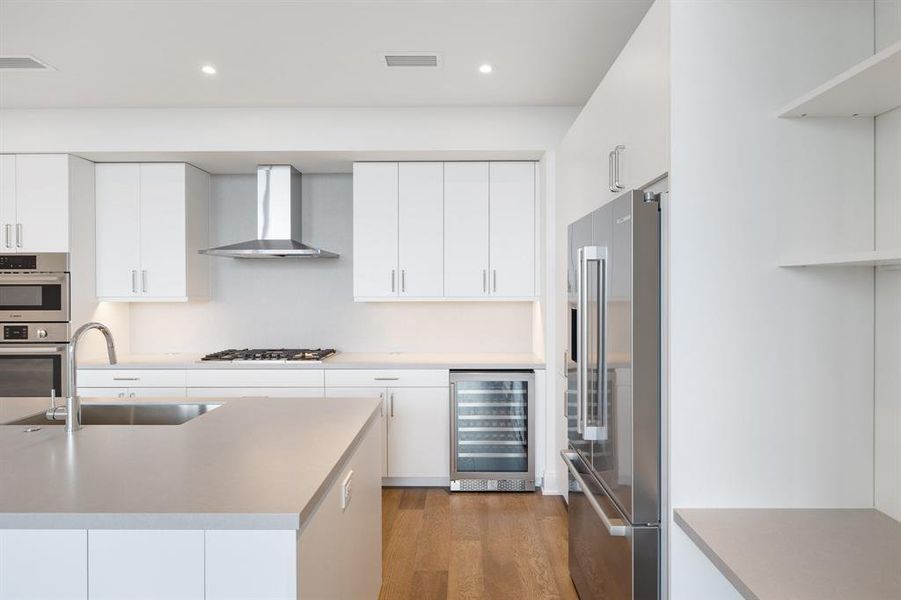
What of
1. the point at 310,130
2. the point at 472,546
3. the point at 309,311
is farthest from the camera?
the point at 309,311

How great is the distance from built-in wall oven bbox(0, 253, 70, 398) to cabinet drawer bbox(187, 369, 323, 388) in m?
0.93

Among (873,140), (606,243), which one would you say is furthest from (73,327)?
(873,140)

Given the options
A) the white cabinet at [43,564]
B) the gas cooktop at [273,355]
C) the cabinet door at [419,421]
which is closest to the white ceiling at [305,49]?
the gas cooktop at [273,355]

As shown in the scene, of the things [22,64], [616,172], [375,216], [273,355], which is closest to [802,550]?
[616,172]

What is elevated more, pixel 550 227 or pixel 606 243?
pixel 550 227

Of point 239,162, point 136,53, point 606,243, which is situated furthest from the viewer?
point 239,162

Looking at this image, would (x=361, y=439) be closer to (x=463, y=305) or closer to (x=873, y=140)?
(x=873, y=140)

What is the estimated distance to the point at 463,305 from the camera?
15.3 ft

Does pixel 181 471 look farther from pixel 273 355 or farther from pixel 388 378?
pixel 273 355

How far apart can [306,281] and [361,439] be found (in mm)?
2818

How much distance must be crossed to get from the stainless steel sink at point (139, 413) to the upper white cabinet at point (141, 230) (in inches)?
73.3

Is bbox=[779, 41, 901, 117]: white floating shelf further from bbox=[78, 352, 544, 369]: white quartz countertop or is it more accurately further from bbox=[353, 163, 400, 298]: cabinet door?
bbox=[353, 163, 400, 298]: cabinet door

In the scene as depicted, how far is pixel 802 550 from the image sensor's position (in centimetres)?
140

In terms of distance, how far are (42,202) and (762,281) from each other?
14.3 ft
